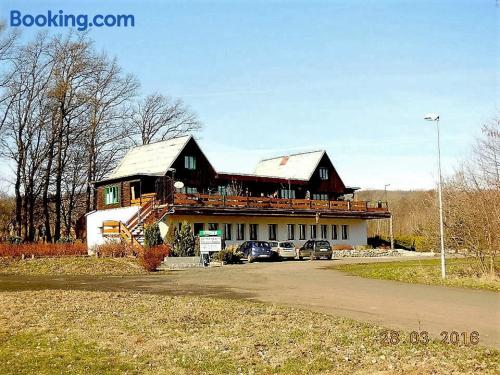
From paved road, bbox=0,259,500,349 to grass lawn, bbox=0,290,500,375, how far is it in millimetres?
1362

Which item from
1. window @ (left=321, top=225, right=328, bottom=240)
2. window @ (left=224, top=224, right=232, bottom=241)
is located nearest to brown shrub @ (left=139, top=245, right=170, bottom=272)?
window @ (left=224, top=224, right=232, bottom=241)

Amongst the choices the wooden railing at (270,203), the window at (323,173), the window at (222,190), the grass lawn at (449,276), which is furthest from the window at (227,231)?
the grass lawn at (449,276)

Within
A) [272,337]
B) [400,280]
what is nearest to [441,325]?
[272,337]

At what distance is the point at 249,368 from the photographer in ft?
30.6

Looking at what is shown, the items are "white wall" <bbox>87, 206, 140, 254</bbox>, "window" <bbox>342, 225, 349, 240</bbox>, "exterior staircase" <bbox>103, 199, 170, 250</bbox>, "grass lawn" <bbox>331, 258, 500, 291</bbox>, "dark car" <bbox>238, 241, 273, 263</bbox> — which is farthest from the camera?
"window" <bbox>342, 225, 349, 240</bbox>

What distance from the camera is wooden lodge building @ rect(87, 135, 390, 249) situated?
4503 centimetres

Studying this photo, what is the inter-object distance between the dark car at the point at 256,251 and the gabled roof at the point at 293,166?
55.1 ft

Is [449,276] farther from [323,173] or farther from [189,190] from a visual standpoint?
[323,173]

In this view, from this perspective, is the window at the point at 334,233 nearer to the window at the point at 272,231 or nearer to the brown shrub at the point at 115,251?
the window at the point at 272,231

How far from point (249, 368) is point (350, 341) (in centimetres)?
229

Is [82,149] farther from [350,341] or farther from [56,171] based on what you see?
[350,341]

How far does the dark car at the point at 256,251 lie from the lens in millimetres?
40938

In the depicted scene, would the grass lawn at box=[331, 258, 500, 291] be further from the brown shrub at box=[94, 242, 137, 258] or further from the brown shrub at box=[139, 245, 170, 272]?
the brown shrub at box=[94, 242, 137, 258]

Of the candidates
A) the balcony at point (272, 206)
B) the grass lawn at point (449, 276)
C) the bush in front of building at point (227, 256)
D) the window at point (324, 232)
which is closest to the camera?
the grass lawn at point (449, 276)
